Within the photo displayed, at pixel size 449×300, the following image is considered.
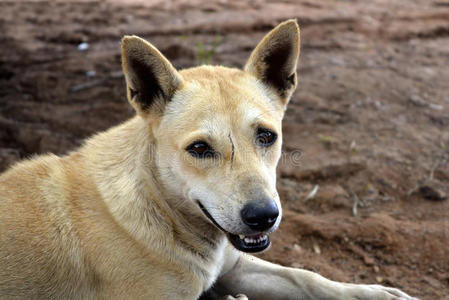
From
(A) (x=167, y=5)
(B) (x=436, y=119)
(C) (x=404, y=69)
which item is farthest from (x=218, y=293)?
(A) (x=167, y=5)

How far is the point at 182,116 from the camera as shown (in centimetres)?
295

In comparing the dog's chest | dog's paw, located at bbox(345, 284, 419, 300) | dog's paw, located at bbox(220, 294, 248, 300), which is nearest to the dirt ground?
dog's paw, located at bbox(345, 284, 419, 300)

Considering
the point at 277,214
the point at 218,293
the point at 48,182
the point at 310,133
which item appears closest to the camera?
the point at 277,214

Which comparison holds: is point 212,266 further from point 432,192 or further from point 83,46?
point 83,46

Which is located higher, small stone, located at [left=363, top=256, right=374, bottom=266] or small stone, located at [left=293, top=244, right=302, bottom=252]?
small stone, located at [left=363, top=256, right=374, bottom=266]

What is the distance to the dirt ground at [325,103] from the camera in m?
4.02

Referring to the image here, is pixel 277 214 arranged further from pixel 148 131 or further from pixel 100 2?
pixel 100 2

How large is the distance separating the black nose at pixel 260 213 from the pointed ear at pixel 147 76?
879 mm

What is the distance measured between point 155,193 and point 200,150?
0.42 m

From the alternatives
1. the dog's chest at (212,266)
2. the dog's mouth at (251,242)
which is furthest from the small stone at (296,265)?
the dog's mouth at (251,242)

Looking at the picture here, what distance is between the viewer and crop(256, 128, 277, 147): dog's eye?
2.92 meters

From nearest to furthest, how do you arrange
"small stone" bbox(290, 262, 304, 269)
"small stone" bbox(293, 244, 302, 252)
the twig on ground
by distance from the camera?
"small stone" bbox(290, 262, 304, 269) < "small stone" bbox(293, 244, 302, 252) < the twig on ground

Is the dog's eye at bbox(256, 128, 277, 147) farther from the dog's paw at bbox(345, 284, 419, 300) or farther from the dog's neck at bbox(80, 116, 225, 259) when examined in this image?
the dog's paw at bbox(345, 284, 419, 300)

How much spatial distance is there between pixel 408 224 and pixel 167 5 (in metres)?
6.45
